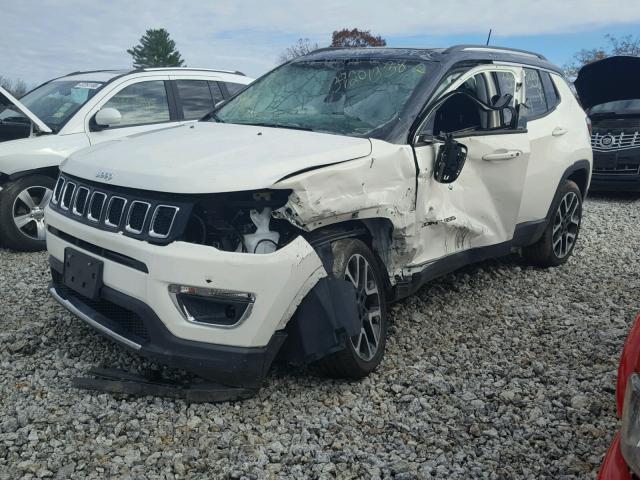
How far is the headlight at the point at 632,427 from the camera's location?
1514 mm

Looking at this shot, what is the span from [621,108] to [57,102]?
27.4 feet

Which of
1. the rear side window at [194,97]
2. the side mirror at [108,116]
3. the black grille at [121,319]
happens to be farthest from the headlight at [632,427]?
the rear side window at [194,97]

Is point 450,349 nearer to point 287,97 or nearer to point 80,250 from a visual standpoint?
point 287,97

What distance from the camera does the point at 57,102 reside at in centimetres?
650

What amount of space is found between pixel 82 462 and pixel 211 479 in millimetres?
587

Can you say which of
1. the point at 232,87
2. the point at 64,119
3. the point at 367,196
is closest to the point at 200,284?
the point at 367,196

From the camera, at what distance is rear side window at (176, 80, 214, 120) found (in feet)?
22.9

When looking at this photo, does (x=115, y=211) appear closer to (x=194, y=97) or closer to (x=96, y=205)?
(x=96, y=205)

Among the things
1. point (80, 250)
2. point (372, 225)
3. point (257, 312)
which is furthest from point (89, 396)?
point (372, 225)

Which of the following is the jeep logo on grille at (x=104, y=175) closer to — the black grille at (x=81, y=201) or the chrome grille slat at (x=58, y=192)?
the black grille at (x=81, y=201)

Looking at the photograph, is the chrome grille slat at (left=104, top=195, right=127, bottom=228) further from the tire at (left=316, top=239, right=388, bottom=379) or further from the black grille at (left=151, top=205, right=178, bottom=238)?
the tire at (left=316, top=239, right=388, bottom=379)

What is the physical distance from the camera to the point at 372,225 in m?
3.61

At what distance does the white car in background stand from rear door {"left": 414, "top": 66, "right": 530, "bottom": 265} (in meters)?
3.35

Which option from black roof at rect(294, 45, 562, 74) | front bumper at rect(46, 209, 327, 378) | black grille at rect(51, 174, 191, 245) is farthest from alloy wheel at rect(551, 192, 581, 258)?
black grille at rect(51, 174, 191, 245)
